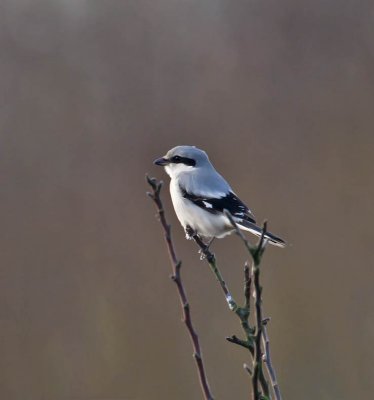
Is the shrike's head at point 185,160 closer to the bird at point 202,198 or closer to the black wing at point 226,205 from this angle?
the bird at point 202,198

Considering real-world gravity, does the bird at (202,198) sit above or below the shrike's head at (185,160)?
below

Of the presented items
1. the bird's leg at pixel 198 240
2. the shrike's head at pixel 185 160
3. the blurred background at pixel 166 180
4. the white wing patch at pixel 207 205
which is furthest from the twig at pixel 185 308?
the blurred background at pixel 166 180

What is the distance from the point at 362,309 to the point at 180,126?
1554 mm

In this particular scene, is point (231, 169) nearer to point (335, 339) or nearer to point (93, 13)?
point (335, 339)

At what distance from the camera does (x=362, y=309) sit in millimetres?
3334

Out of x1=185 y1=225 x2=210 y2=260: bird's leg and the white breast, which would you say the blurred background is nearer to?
the white breast

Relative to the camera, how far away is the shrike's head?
2.28 metres

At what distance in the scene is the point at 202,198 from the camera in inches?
86.0

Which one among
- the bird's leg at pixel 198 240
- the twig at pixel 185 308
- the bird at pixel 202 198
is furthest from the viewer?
the bird at pixel 202 198

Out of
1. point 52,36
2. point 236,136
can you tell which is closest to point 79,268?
point 236,136

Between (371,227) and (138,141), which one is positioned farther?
(138,141)

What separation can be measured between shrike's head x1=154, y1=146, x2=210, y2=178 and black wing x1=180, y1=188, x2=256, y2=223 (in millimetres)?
134

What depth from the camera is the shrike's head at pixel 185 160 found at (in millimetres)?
2283

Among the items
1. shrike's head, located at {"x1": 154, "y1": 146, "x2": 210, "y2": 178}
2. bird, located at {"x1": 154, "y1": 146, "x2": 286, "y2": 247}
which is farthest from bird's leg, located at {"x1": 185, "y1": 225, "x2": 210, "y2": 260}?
shrike's head, located at {"x1": 154, "y1": 146, "x2": 210, "y2": 178}
